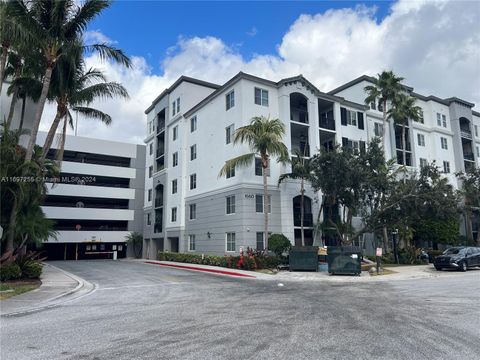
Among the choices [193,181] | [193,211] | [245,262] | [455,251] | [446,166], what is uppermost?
[446,166]

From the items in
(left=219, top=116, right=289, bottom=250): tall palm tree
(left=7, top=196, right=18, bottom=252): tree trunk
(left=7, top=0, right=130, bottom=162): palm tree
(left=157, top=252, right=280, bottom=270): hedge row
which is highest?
(left=7, top=0, right=130, bottom=162): palm tree

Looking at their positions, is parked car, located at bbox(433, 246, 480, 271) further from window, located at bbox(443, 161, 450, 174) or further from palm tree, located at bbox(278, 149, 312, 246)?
window, located at bbox(443, 161, 450, 174)

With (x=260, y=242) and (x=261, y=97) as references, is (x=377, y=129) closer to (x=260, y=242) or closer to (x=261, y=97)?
(x=261, y=97)

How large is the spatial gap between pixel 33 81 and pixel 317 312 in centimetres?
2151

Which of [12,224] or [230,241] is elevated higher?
[12,224]

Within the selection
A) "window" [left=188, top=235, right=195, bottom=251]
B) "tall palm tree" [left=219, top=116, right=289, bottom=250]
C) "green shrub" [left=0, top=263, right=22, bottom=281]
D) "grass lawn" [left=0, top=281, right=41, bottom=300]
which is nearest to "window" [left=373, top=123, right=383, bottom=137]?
"tall palm tree" [left=219, top=116, right=289, bottom=250]

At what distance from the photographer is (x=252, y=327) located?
8.18 metres

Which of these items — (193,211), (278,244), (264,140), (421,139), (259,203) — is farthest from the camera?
(421,139)

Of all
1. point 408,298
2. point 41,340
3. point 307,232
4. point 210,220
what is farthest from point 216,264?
point 41,340

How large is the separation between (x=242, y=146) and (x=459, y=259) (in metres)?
16.2

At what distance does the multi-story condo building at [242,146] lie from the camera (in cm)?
2853

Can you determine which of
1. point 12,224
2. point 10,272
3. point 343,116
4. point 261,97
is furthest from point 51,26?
point 343,116

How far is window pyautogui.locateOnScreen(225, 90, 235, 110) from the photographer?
98.9ft

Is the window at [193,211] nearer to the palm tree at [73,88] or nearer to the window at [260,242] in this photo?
the window at [260,242]
